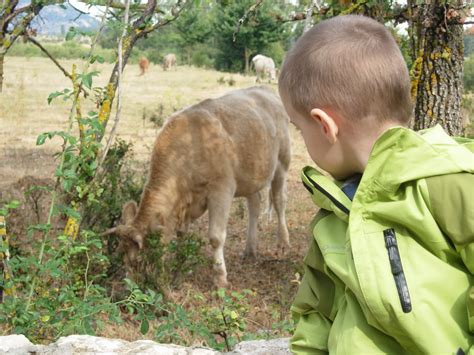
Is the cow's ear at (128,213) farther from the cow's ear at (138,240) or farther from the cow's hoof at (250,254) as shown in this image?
the cow's hoof at (250,254)

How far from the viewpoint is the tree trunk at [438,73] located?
5.62m

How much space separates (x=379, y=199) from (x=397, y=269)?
209 mm

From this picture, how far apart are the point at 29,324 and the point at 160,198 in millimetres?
3916

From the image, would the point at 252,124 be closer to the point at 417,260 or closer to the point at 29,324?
the point at 29,324

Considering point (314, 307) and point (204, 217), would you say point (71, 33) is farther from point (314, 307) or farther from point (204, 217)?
point (204, 217)

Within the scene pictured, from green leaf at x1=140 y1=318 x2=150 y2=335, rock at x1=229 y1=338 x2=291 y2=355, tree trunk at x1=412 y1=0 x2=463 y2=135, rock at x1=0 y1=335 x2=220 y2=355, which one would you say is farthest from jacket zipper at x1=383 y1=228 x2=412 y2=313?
tree trunk at x1=412 y1=0 x2=463 y2=135

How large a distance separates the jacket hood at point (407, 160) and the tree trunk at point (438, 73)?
3.70 m

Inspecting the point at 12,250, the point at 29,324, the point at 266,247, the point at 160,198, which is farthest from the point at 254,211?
the point at 29,324

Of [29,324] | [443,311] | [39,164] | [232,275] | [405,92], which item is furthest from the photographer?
[39,164]

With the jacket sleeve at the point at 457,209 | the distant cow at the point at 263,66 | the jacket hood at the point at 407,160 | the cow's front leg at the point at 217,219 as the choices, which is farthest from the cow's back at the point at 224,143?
the distant cow at the point at 263,66

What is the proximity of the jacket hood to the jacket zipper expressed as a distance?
138 mm

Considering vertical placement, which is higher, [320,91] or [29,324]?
[320,91]

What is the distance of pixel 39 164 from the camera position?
45.3 feet

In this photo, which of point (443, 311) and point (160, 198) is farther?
point (160, 198)
